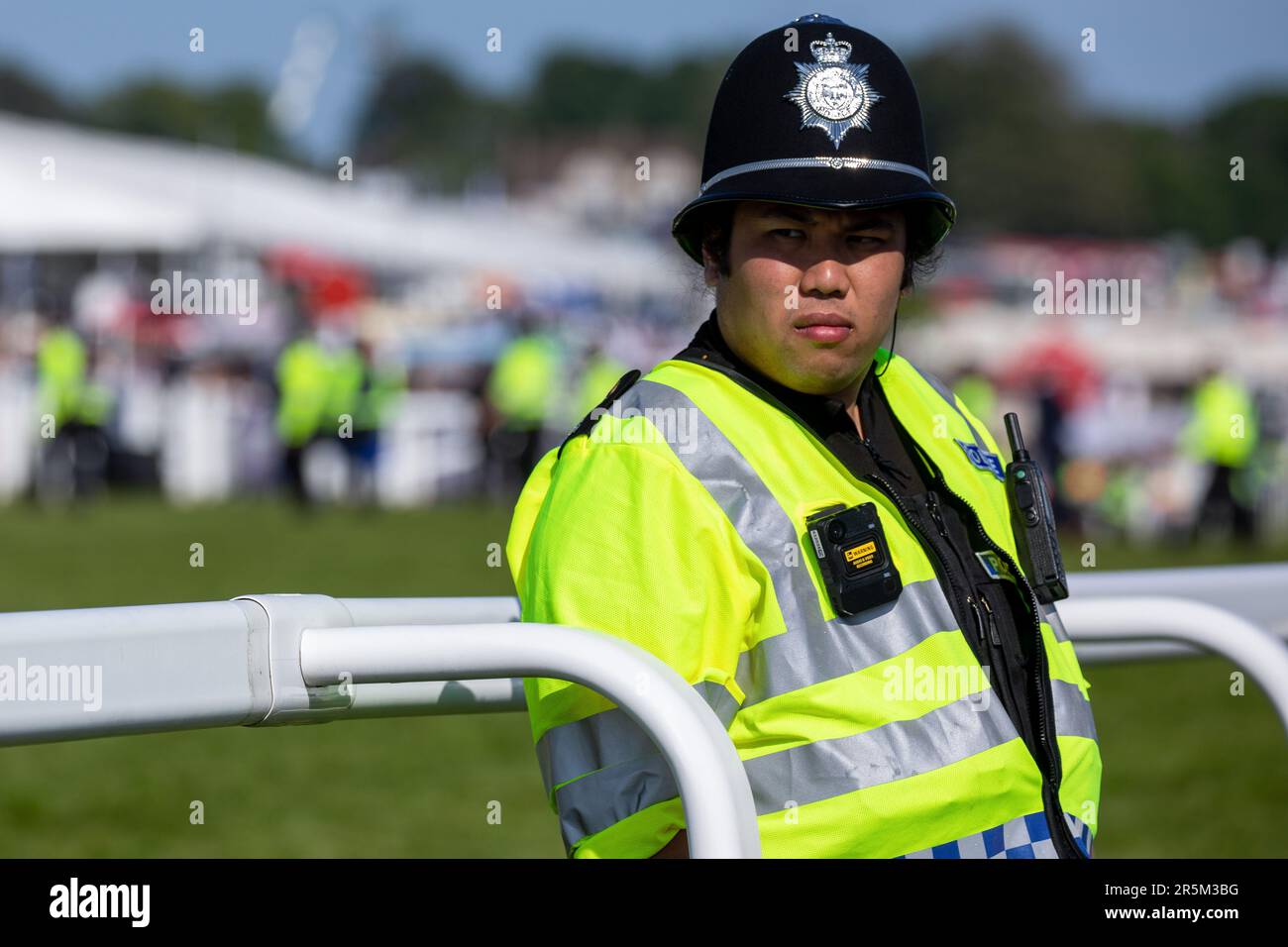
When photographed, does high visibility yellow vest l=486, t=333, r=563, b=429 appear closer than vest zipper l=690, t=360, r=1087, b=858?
No

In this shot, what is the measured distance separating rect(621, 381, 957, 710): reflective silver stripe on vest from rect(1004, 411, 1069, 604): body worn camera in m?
0.33

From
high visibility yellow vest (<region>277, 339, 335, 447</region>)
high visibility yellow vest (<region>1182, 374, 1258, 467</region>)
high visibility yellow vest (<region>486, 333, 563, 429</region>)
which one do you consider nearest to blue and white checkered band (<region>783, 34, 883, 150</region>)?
high visibility yellow vest (<region>1182, 374, 1258, 467</region>)

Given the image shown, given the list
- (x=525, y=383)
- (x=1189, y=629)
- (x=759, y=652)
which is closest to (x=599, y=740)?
(x=759, y=652)

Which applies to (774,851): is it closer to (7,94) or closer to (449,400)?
(449,400)

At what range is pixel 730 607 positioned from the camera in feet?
6.13

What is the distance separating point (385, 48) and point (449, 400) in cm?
2753

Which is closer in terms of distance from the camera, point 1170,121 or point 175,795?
point 175,795

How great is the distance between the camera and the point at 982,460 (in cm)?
248

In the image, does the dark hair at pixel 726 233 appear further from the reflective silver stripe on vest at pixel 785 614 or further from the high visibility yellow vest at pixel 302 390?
the high visibility yellow vest at pixel 302 390

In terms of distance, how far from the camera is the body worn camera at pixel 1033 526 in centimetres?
228

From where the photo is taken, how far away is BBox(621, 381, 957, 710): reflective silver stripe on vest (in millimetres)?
1912

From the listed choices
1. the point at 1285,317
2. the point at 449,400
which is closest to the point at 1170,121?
the point at 1285,317

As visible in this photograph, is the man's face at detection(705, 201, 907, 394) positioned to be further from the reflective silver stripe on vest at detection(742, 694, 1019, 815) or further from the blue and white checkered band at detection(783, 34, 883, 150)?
the reflective silver stripe on vest at detection(742, 694, 1019, 815)

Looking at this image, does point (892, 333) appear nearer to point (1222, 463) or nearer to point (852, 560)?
point (852, 560)
